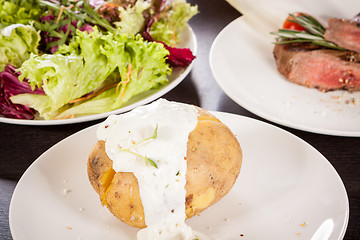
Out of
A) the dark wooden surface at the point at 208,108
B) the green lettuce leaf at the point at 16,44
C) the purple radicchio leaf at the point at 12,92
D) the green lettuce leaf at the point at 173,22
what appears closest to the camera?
the dark wooden surface at the point at 208,108

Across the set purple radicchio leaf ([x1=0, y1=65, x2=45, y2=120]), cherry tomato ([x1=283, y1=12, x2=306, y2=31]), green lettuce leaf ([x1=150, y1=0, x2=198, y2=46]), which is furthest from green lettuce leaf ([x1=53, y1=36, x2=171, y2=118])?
cherry tomato ([x1=283, y1=12, x2=306, y2=31])

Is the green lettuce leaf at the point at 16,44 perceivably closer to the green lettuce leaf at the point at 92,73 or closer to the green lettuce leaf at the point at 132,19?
the green lettuce leaf at the point at 92,73

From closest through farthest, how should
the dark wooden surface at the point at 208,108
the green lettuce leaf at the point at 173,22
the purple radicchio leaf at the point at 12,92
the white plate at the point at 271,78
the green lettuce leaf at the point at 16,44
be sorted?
the dark wooden surface at the point at 208,108
the white plate at the point at 271,78
the purple radicchio leaf at the point at 12,92
the green lettuce leaf at the point at 16,44
the green lettuce leaf at the point at 173,22

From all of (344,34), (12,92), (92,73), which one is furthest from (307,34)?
(12,92)

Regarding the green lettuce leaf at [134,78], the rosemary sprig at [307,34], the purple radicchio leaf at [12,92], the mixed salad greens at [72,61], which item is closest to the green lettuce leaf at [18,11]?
the mixed salad greens at [72,61]

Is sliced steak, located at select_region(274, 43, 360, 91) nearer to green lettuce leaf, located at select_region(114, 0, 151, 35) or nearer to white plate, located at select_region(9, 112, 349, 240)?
white plate, located at select_region(9, 112, 349, 240)

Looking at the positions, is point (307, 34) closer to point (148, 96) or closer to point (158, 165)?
point (148, 96)
